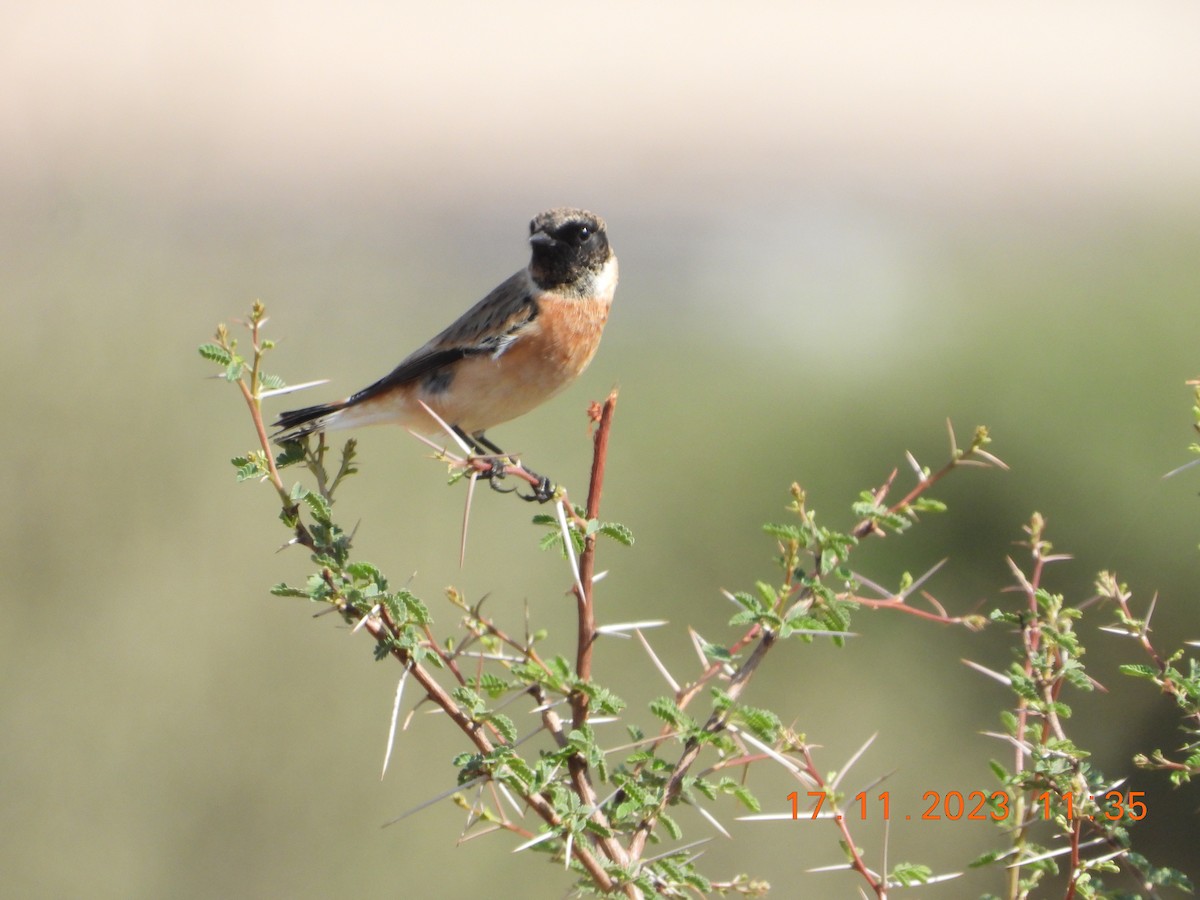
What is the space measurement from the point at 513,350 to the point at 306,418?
2.73 ft

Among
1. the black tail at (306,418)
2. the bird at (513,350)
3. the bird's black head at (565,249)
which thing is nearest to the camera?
the black tail at (306,418)

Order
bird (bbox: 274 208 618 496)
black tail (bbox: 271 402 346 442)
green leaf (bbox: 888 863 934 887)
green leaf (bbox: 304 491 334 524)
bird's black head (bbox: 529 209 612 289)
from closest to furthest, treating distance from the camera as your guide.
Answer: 1. green leaf (bbox: 888 863 934 887)
2. green leaf (bbox: 304 491 334 524)
3. black tail (bbox: 271 402 346 442)
4. bird (bbox: 274 208 618 496)
5. bird's black head (bbox: 529 209 612 289)

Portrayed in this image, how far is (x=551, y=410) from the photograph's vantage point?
10383 millimetres

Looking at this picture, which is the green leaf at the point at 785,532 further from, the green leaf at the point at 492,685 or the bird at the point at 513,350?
the bird at the point at 513,350

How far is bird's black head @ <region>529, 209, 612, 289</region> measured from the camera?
5.09 m

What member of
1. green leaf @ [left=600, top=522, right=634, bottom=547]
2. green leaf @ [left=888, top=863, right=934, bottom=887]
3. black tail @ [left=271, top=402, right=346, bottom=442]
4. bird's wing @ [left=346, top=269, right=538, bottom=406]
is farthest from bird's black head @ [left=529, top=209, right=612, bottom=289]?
green leaf @ [left=888, top=863, right=934, bottom=887]

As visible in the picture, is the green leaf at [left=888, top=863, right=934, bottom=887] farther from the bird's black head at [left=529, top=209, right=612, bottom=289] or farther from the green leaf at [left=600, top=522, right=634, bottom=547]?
the bird's black head at [left=529, top=209, right=612, bottom=289]

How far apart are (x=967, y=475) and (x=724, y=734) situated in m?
6.94

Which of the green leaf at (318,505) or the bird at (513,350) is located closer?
the green leaf at (318,505)

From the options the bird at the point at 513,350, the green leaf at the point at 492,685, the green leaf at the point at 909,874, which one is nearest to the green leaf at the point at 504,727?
the green leaf at the point at 492,685

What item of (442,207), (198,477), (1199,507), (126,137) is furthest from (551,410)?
(442,207)

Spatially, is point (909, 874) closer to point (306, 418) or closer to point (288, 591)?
point (288, 591)

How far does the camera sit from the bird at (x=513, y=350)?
4.87 meters

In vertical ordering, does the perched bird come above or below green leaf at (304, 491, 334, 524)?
below
